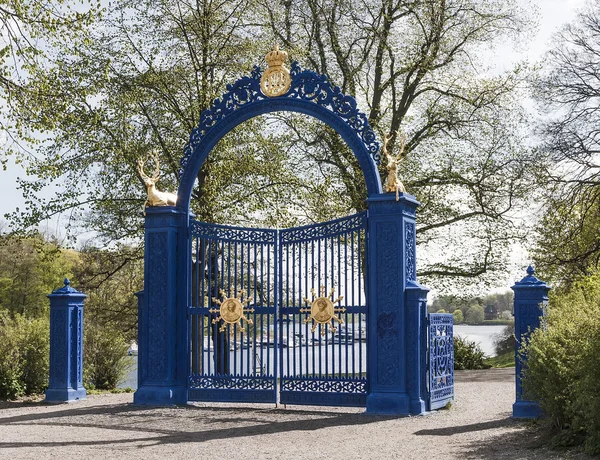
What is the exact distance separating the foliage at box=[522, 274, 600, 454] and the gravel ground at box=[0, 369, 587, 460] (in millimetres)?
330

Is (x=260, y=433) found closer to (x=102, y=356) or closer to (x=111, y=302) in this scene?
(x=102, y=356)

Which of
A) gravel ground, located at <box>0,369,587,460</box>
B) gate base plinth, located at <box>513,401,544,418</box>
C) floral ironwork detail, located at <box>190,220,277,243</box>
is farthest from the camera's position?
floral ironwork detail, located at <box>190,220,277,243</box>

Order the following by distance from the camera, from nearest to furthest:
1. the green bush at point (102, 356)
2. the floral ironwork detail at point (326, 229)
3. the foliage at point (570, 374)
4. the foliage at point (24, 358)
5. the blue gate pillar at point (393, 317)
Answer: the foliage at point (570, 374), the blue gate pillar at point (393, 317), the floral ironwork detail at point (326, 229), the foliage at point (24, 358), the green bush at point (102, 356)

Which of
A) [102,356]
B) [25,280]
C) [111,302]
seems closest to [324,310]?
[102,356]

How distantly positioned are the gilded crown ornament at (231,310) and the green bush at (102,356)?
581 centimetres

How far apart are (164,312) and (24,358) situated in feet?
11.6

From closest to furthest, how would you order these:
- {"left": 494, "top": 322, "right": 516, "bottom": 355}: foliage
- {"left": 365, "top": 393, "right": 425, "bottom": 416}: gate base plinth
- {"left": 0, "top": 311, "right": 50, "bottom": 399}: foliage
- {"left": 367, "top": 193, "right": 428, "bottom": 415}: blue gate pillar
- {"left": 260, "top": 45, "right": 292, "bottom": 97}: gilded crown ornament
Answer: {"left": 365, "top": 393, "right": 425, "bottom": 416}: gate base plinth
{"left": 367, "top": 193, "right": 428, "bottom": 415}: blue gate pillar
{"left": 260, "top": 45, "right": 292, "bottom": 97}: gilded crown ornament
{"left": 0, "top": 311, "right": 50, "bottom": 399}: foliage
{"left": 494, "top": 322, "right": 516, "bottom": 355}: foliage

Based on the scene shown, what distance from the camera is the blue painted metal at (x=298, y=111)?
11.1m

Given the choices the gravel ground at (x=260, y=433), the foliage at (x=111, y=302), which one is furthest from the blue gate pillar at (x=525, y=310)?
the foliage at (x=111, y=302)

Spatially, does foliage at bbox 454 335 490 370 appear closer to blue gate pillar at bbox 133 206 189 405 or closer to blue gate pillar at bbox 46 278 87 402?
blue gate pillar at bbox 133 206 189 405

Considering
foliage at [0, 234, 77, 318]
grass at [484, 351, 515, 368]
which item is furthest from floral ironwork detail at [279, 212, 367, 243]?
foliage at [0, 234, 77, 318]

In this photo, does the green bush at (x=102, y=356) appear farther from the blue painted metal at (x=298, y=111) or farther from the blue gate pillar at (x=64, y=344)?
the blue painted metal at (x=298, y=111)

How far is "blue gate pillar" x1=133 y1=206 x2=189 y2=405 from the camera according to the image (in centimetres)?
1182

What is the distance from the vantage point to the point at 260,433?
30.1 feet
